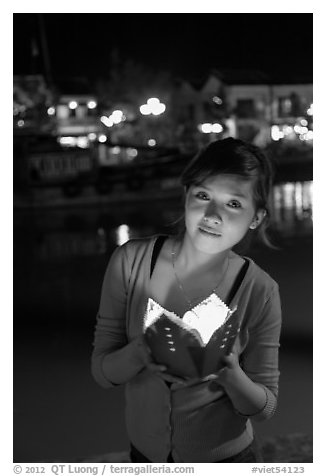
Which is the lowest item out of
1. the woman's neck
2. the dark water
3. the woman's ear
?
the dark water

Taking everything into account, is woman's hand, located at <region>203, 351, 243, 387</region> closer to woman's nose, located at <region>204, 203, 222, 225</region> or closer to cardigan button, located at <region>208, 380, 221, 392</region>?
cardigan button, located at <region>208, 380, 221, 392</region>

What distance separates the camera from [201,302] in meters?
0.98

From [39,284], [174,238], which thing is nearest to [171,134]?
[39,284]

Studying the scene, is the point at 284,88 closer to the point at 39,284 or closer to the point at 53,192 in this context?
the point at 39,284

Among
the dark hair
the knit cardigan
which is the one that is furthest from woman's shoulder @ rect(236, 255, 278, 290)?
the dark hair

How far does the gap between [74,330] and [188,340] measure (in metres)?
2.32

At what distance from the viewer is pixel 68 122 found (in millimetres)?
11133

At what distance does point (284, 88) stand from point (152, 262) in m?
1.56

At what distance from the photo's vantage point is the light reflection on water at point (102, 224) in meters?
5.91

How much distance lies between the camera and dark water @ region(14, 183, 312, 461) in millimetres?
2051

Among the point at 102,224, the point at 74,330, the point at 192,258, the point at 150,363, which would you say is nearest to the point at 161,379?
the point at 150,363

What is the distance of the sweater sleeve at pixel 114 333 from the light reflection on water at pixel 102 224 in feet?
13.7

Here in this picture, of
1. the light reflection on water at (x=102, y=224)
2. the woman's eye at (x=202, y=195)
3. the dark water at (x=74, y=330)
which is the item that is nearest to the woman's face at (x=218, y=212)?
the woman's eye at (x=202, y=195)

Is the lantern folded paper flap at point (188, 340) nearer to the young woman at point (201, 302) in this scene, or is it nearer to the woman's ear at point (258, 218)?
the young woman at point (201, 302)
